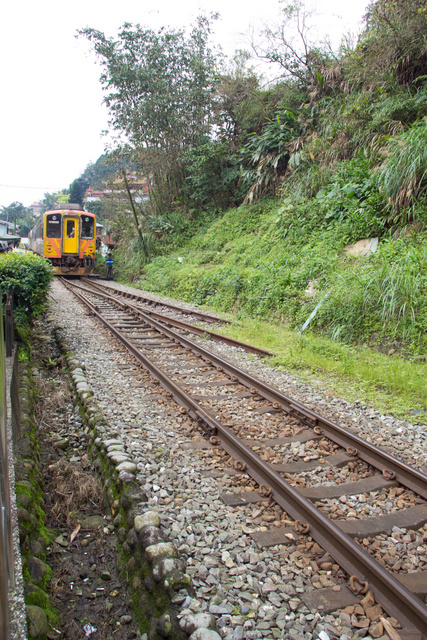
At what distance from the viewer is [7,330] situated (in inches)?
201

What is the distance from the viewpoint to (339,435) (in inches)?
152

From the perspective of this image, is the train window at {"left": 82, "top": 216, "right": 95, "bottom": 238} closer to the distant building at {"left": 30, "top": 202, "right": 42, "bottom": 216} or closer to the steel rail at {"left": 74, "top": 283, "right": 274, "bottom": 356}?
the steel rail at {"left": 74, "top": 283, "right": 274, "bottom": 356}

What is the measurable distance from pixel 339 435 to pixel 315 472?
24.9 inches

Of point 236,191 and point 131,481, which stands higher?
point 236,191

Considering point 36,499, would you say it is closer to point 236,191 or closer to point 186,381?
point 186,381

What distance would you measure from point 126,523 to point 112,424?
56.0 inches

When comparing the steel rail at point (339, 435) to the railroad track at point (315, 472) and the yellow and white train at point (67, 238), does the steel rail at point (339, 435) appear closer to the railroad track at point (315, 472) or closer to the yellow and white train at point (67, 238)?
the railroad track at point (315, 472)

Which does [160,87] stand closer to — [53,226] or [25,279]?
[53,226]

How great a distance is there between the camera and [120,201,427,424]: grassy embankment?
5527 mm

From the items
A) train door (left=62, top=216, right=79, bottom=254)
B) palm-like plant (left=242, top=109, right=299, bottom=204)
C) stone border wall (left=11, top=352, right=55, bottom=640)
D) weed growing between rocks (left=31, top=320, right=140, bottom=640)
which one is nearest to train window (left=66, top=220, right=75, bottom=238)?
train door (left=62, top=216, right=79, bottom=254)

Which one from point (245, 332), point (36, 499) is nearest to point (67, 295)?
point (245, 332)

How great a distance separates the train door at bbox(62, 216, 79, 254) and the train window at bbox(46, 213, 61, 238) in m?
0.23

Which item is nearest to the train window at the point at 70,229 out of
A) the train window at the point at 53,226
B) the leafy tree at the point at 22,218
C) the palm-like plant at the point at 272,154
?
the train window at the point at 53,226

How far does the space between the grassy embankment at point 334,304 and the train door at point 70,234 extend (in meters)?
8.38
